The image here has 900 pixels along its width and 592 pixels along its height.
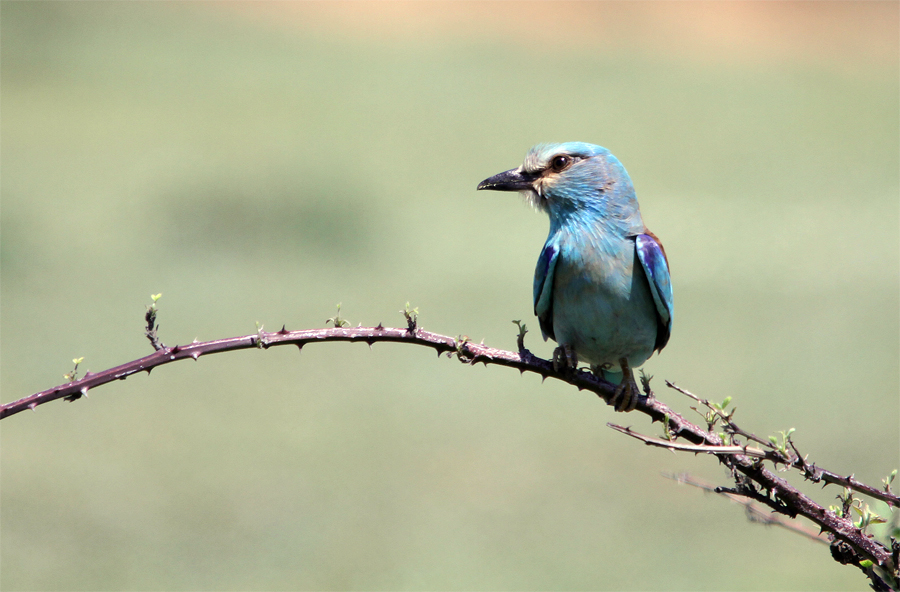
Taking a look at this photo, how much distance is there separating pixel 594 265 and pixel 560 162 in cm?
65

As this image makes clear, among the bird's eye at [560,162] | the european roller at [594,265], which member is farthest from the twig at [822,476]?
the bird's eye at [560,162]

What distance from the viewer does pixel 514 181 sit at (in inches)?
176

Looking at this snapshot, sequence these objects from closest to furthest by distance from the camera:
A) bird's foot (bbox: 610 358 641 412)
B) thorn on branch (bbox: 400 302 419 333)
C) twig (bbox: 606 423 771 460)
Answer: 1. twig (bbox: 606 423 771 460)
2. thorn on branch (bbox: 400 302 419 333)
3. bird's foot (bbox: 610 358 641 412)

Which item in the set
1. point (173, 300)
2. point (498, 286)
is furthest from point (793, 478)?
point (173, 300)

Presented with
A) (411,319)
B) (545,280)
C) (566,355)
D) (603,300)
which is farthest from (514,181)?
(411,319)

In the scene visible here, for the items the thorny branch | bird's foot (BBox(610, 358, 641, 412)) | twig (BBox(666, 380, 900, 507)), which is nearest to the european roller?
bird's foot (BBox(610, 358, 641, 412))

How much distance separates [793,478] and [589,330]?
A: 6000mm

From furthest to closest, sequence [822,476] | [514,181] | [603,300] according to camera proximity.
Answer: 1. [514,181]
2. [603,300]
3. [822,476]

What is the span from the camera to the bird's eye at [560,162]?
4527 mm

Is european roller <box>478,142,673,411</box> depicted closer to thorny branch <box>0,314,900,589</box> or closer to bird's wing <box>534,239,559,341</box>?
bird's wing <box>534,239,559,341</box>

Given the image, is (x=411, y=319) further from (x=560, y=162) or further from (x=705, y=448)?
(x=560, y=162)

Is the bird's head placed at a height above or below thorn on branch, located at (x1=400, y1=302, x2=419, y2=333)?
above

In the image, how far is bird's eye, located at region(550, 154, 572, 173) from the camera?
453cm

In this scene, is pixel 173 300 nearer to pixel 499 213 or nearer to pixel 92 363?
pixel 92 363
